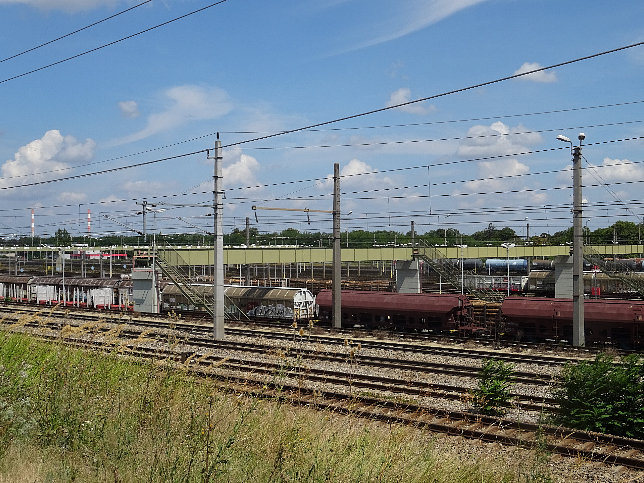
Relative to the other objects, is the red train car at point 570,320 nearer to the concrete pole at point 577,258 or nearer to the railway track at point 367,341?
the concrete pole at point 577,258

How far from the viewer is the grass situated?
21.8 feet

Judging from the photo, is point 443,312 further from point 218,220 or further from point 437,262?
point 218,220

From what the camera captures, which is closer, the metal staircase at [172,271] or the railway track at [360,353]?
the railway track at [360,353]

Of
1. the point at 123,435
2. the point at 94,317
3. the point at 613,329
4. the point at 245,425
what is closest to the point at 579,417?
the point at 245,425

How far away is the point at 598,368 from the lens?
14477 millimetres

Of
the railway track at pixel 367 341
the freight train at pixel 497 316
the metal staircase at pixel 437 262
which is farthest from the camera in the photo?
the metal staircase at pixel 437 262

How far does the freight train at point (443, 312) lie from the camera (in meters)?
29.6

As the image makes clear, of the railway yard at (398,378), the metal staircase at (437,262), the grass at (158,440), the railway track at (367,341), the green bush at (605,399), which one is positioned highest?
the metal staircase at (437,262)

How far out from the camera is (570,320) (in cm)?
3056

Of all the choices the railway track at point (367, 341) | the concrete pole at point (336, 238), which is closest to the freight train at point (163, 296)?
the railway track at point (367, 341)

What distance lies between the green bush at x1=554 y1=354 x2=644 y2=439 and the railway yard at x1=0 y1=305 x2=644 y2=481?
64cm

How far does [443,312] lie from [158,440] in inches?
1114

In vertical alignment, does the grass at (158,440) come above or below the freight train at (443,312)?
above

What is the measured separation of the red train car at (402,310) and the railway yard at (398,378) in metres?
2.46
